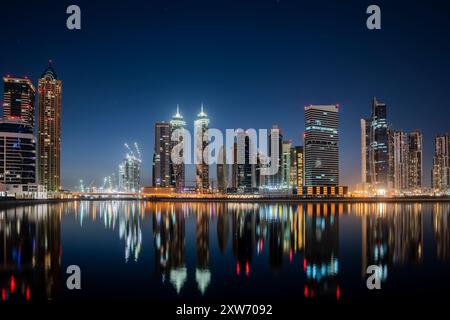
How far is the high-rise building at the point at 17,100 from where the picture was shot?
175875 millimetres

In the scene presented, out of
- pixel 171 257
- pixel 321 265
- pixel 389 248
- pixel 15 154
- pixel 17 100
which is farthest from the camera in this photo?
pixel 17 100

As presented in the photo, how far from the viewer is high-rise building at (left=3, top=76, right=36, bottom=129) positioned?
17588 centimetres

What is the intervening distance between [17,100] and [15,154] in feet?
160

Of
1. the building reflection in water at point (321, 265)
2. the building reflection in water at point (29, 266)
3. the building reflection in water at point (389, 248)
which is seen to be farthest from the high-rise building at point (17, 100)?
the building reflection in water at point (389, 248)

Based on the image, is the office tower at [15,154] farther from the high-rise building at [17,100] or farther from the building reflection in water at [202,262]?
the building reflection in water at [202,262]

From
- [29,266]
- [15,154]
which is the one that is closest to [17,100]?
[15,154]

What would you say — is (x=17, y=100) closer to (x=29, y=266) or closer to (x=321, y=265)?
(x=29, y=266)

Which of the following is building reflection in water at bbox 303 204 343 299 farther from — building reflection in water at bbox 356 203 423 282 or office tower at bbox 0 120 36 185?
office tower at bbox 0 120 36 185

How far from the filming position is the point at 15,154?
140 m

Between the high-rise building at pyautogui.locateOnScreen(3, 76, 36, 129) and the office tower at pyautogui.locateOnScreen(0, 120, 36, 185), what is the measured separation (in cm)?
3534
